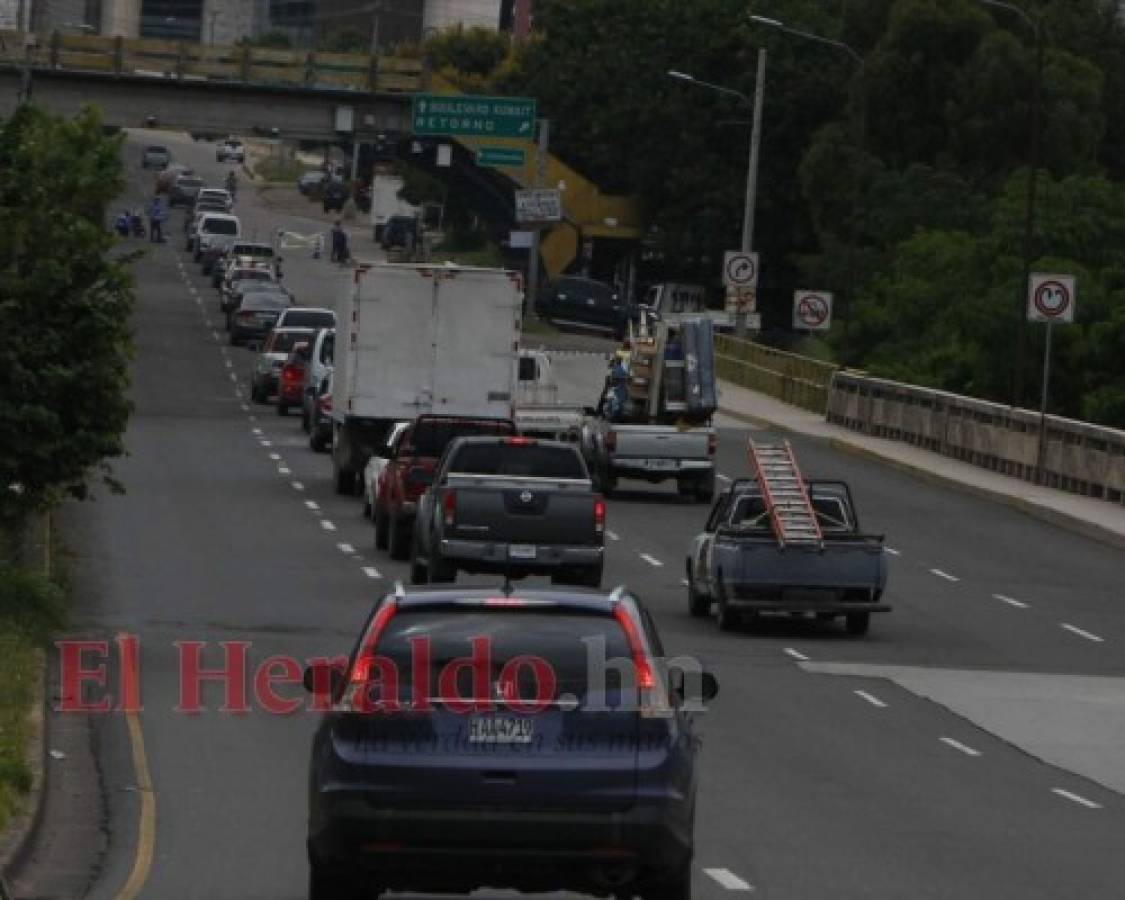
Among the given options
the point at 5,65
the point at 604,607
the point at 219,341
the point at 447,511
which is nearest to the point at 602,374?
the point at 447,511

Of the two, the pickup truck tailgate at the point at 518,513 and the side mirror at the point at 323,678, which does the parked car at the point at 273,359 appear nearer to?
the pickup truck tailgate at the point at 518,513

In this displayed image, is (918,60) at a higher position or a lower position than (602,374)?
higher

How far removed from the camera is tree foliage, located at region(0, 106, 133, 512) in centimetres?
2795

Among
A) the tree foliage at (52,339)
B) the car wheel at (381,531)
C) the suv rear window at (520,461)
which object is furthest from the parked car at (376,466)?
the tree foliage at (52,339)

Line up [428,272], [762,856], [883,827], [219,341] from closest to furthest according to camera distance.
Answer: [762,856], [883,827], [428,272], [219,341]

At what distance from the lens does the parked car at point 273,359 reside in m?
66.6

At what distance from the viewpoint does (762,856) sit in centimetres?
→ 1806

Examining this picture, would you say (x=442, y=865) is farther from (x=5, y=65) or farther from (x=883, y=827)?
(x=5, y=65)

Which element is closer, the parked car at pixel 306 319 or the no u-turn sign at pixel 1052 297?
the no u-turn sign at pixel 1052 297

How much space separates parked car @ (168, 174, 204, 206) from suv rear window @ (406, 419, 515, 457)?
117437mm

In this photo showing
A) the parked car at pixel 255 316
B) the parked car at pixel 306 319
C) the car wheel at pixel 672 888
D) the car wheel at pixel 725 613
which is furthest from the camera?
the parked car at pixel 255 316

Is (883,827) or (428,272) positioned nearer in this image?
(883,827)

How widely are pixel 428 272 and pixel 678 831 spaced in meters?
32.3

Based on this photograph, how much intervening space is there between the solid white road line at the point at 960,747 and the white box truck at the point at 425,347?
21.4 meters
